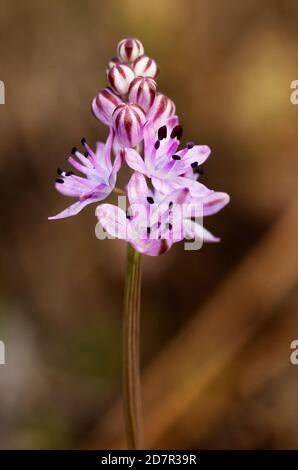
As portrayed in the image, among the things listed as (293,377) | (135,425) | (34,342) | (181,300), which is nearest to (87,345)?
(34,342)

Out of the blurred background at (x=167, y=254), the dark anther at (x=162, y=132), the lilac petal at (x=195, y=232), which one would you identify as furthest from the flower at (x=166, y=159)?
the blurred background at (x=167, y=254)

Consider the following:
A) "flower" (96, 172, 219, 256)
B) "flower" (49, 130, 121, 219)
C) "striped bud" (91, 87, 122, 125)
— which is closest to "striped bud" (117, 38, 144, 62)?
"striped bud" (91, 87, 122, 125)

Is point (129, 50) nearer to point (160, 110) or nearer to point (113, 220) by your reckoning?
point (160, 110)

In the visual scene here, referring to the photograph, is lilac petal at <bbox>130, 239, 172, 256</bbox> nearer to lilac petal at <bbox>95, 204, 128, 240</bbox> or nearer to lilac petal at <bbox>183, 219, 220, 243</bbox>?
lilac petal at <bbox>95, 204, 128, 240</bbox>

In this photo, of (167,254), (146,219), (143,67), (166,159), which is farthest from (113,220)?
(167,254)

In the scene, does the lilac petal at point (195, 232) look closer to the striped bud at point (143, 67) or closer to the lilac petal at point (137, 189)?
the lilac petal at point (137, 189)

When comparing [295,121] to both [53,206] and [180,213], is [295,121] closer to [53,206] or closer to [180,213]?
[53,206]

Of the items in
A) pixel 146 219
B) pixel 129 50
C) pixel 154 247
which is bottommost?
pixel 154 247
